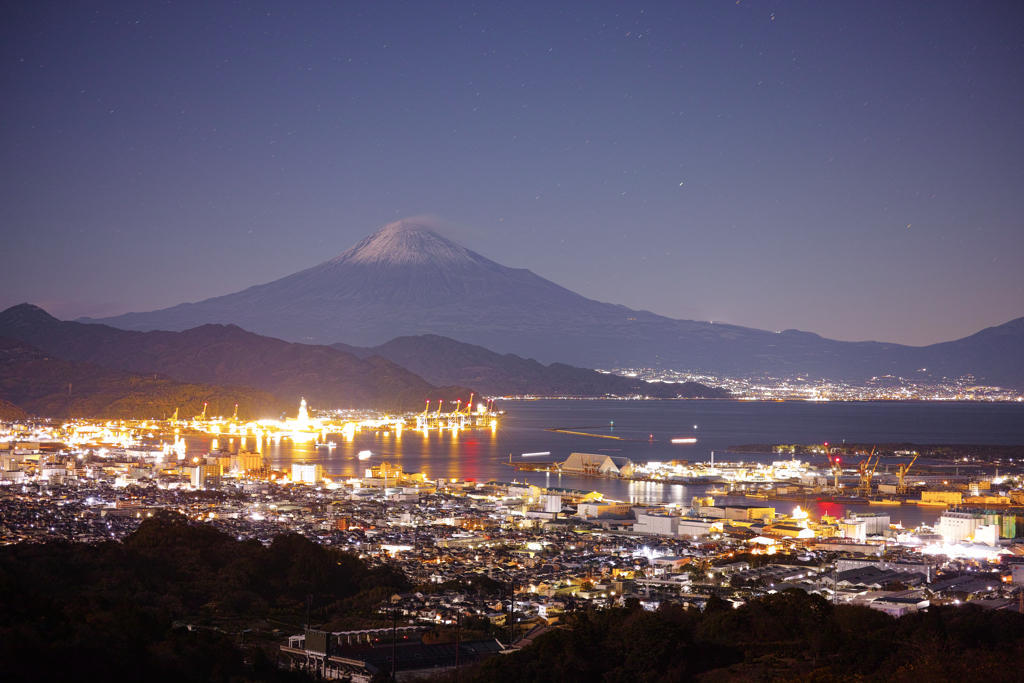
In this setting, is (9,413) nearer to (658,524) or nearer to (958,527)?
(658,524)

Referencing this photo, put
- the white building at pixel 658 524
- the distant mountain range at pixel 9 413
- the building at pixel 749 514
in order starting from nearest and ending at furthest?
1. the white building at pixel 658 524
2. the building at pixel 749 514
3. the distant mountain range at pixel 9 413

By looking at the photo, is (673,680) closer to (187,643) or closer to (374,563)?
(187,643)

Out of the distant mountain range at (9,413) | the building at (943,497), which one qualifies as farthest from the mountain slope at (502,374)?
the building at (943,497)

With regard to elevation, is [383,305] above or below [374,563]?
above

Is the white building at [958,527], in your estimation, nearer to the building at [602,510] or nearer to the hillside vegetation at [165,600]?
the building at [602,510]

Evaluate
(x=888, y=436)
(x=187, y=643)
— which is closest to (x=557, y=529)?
(x=187, y=643)

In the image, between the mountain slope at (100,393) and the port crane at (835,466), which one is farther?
the mountain slope at (100,393)
